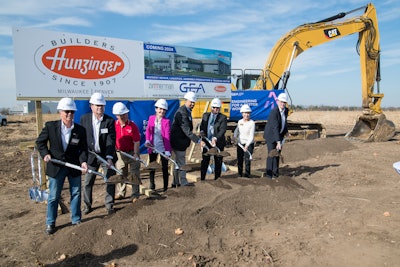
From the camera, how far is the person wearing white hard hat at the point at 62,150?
4.26 metres

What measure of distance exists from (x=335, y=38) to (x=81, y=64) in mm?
11578

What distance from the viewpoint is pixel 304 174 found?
8.12m

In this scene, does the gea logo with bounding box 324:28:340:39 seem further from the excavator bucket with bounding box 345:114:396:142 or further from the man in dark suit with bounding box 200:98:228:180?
the man in dark suit with bounding box 200:98:228:180

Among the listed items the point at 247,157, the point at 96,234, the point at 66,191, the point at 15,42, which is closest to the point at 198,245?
the point at 96,234

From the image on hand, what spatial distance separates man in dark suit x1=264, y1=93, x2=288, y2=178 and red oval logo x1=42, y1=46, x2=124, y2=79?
3468 millimetres

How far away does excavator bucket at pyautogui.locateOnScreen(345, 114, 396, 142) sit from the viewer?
13.1 metres

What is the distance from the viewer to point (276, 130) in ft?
22.2

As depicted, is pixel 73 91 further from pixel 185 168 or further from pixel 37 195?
pixel 185 168

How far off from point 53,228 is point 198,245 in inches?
81.5

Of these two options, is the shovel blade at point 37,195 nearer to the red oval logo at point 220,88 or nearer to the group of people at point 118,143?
the group of people at point 118,143

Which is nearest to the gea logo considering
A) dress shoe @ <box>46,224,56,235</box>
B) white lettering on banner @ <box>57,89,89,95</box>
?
white lettering on banner @ <box>57,89,89,95</box>

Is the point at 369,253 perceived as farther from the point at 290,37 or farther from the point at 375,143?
the point at 290,37

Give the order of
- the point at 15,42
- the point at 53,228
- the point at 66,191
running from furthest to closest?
1. the point at 66,191
2. the point at 15,42
3. the point at 53,228

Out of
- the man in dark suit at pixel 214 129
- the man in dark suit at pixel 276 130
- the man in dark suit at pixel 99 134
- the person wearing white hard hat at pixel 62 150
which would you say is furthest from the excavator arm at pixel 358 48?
the person wearing white hard hat at pixel 62 150
